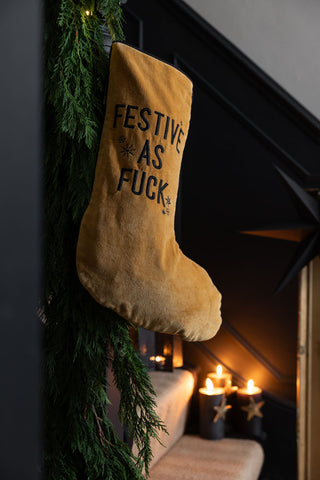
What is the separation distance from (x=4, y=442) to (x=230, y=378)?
1.72 m

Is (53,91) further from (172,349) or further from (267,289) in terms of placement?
(267,289)

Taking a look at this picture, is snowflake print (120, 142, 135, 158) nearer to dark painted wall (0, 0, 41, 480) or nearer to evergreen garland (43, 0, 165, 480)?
evergreen garland (43, 0, 165, 480)

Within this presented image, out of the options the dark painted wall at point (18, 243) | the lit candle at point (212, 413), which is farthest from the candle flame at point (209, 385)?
the dark painted wall at point (18, 243)

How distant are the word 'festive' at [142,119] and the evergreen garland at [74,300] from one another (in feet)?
0.14

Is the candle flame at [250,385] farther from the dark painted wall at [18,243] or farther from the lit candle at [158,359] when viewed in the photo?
the dark painted wall at [18,243]

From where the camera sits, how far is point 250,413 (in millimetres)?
1630

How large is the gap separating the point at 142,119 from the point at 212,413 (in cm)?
123

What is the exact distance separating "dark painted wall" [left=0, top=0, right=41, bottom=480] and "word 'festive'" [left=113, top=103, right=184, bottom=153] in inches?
22.0

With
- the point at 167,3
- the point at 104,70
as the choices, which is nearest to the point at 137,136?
the point at 104,70

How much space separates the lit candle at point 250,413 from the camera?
5.35 ft

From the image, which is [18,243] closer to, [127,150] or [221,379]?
[127,150]

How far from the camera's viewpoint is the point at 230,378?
5.73 feet

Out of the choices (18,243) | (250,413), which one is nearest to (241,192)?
(250,413)

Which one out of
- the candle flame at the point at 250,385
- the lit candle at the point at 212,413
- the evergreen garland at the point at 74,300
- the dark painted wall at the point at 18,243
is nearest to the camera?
the dark painted wall at the point at 18,243
